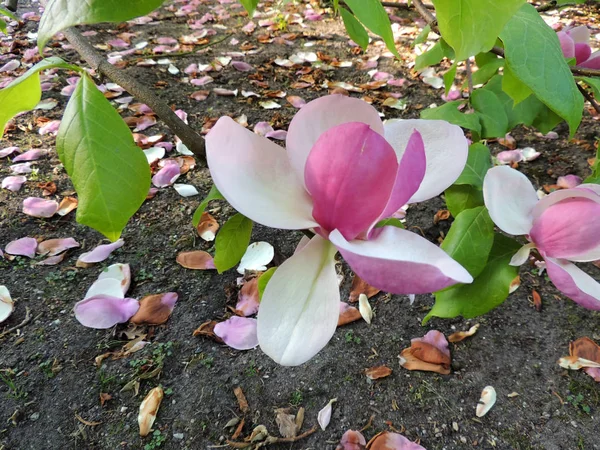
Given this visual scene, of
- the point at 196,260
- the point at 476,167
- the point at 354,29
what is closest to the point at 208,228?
the point at 196,260

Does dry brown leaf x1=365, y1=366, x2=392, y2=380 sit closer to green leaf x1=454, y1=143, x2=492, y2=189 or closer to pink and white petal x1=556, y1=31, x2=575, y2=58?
green leaf x1=454, y1=143, x2=492, y2=189

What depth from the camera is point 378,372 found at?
92cm

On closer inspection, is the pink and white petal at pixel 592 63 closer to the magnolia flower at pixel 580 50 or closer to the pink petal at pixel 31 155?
the magnolia flower at pixel 580 50

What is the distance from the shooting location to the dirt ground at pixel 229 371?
83cm

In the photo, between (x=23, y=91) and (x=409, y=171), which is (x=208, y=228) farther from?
(x=409, y=171)

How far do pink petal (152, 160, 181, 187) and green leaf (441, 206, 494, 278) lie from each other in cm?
109

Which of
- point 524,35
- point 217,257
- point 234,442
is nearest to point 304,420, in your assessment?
point 234,442

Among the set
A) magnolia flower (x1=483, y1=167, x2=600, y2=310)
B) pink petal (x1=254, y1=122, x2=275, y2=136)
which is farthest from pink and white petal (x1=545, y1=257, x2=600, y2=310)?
pink petal (x1=254, y1=122, x2=275, y2=136)

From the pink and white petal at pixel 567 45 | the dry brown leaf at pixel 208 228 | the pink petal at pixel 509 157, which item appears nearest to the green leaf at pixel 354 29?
the pink and white petal at pixel 567 45

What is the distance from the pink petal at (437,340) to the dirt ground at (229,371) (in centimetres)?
3

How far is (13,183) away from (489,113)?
50.8 inches

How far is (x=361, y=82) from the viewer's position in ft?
6.48

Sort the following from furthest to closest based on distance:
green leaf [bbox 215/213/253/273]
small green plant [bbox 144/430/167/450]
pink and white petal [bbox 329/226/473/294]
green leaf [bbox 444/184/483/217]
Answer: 1. small green plant [bbox 144/430/167/450]
2. green leaf [bbox 444/184/483/217]
3. green leaf [bbox 215/213/253/273]
4. pink and white petal [bbox 329/226/473/294]

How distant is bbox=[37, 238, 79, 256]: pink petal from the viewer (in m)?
1.15
